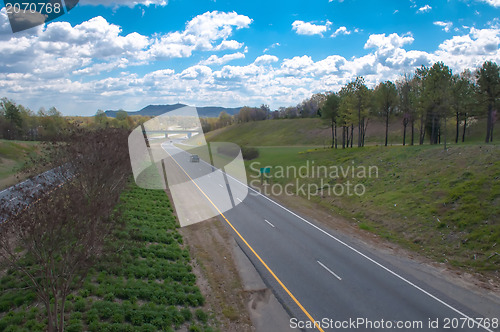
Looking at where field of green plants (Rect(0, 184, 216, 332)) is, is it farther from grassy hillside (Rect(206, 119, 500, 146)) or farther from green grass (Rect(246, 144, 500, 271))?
grassy hillside (Rect(206, 119, 500, 146))

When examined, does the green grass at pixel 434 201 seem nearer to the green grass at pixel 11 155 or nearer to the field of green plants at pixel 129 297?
the field of green plants at pixel 129 297

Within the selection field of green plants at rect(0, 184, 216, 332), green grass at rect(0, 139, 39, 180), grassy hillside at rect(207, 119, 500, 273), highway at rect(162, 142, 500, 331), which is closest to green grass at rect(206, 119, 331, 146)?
green grass at rect(0, 139, 39, 180)

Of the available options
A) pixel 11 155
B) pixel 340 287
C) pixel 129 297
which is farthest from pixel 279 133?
pixel 129 297

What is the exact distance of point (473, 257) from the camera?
51.9ft

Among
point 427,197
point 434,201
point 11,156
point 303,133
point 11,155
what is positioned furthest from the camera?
point 303,133

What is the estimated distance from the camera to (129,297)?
1130cm

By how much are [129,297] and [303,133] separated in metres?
109

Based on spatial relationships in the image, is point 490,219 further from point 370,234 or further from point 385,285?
point 385,285

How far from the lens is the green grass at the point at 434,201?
17.1 metres

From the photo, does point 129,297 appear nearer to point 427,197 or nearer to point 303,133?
point 427,197

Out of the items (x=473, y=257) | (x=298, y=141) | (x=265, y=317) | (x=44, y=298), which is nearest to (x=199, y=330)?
(x=265, y=317)

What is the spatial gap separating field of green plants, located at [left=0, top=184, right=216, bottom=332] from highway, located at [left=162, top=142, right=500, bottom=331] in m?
Answer: 3.63

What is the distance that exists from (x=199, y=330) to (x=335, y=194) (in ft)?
78.3

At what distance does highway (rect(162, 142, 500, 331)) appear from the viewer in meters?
11.0
